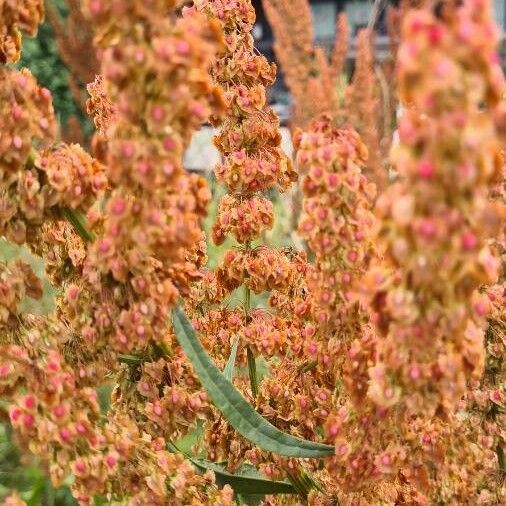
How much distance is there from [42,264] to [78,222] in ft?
6.22

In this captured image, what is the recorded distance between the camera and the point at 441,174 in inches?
11.5

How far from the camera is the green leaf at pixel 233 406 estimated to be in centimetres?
52

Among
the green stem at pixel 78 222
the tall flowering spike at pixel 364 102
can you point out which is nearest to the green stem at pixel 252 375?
the green stem at pixel 78 222

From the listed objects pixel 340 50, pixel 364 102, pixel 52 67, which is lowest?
pixel 364 102

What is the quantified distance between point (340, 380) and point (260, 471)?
0.38 ft

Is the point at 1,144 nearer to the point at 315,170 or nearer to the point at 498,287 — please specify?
the point at 315,170

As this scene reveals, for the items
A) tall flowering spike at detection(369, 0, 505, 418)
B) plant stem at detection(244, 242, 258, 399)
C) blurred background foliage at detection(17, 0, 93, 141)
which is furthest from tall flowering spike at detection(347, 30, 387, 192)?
blurred background foliage at detection(17, 0, 93, 141)

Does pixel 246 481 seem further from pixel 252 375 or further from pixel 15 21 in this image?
pixel 15 21

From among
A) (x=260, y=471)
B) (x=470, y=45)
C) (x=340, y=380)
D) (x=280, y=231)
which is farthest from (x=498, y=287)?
(x=280, y=231)

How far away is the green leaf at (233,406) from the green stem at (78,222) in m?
0.07

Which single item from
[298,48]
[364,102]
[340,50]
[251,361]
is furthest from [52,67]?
[251,361]

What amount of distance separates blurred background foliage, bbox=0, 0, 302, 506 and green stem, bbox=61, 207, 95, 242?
0.09 metres

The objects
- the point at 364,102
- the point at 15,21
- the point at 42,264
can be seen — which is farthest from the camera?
→ the point at 42,264

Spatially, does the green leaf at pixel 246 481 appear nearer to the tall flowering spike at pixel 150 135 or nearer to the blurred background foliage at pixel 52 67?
the tall flowering spike at pixel 150 135
